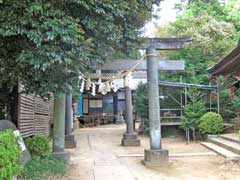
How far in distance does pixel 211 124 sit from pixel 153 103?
218 inches

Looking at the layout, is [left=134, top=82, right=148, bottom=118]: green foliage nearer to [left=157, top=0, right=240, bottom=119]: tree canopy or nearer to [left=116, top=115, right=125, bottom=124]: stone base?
[left=157, top=0, right=240, bottom=119]: tree canopy

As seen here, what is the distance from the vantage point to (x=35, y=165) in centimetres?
668

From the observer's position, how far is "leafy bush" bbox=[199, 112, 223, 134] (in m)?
13.2

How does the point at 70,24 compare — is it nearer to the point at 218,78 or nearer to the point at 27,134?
the point at 27,134

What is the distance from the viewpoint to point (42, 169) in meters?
6.68

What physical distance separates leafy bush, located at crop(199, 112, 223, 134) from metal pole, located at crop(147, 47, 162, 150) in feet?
17.4

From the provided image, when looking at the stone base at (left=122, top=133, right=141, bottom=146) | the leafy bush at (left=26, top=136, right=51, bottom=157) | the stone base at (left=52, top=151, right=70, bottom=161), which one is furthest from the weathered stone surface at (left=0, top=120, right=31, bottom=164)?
the stone base at (left=122, top=133, right=141, bottom=146)

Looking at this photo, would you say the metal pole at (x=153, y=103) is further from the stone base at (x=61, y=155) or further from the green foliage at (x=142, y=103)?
the green foliage at (x=142, y=103)

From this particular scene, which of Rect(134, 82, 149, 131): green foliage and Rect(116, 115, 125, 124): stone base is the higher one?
Rect(134, 82, 149, 131): green foliage

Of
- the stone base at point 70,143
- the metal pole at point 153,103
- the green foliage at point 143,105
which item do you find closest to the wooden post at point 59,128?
the metal pole at point 153,103

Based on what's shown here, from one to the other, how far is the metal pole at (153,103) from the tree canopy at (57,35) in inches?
91.7

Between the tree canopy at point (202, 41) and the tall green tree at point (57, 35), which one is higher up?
the tree canopy at point (202, 41)

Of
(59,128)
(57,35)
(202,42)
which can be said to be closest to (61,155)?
(59,128)

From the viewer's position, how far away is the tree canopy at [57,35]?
4.71m
